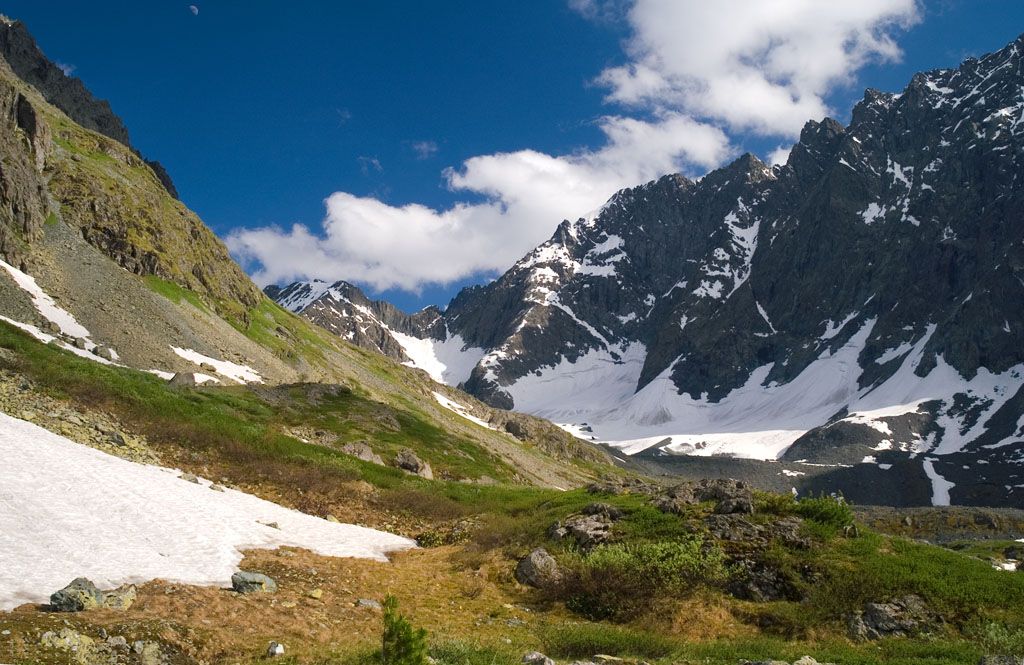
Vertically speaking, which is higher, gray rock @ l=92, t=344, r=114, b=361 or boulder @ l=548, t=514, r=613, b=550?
gray rock @ l=92, t=344, r=114, b=361

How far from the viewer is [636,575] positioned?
18.1 m

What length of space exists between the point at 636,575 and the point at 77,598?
530 inches

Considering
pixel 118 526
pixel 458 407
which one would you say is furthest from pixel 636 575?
pixel 458 407

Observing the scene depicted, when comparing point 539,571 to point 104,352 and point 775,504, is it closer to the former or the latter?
point 775,504

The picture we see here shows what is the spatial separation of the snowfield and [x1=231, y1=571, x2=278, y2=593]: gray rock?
0.92 meters

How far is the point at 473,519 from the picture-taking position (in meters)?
28.5

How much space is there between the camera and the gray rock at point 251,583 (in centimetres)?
1505

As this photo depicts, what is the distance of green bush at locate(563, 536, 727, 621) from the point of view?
17422mm

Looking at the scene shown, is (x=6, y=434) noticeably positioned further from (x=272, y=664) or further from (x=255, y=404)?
(x=255, y=404)

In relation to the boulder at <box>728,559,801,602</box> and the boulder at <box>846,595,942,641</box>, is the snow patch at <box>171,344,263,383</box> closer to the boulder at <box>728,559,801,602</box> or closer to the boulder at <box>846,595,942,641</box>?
the boulder at <box>728,559,801,602</box>

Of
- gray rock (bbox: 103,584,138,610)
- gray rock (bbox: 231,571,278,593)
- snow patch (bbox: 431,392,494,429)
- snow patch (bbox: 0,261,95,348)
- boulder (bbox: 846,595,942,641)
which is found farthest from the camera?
snow patch (bbox: 431,392,494,429)

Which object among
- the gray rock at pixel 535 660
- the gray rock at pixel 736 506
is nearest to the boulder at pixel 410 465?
the gray rock at pixel 736 506

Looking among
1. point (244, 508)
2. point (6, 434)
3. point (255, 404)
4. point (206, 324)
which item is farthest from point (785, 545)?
point (206, 324)

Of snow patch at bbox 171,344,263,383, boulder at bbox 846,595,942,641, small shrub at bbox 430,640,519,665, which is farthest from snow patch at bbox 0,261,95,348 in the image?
boulder at bbox 846,595,942,641
